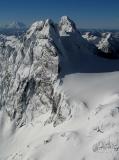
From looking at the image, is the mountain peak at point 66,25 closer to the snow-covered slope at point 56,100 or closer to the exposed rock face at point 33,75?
the snow-covered slope at point 56,100

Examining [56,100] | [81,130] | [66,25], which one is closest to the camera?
[81,130]

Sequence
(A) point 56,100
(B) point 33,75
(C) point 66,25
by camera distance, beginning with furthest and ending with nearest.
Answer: (C) point 66,25 < (B) point 33,75 < (A) point 56,100

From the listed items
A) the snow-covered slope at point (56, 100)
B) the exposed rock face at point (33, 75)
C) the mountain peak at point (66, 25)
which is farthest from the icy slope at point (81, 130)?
the mountain peak at point (66, 25)

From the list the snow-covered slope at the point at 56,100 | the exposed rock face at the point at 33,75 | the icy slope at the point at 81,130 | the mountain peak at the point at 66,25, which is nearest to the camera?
the icy slope at the point at 81,130

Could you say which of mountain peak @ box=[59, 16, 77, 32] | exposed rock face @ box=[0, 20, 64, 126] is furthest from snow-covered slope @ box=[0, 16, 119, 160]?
mountain peak @ box=[59, 16, 77, 32]

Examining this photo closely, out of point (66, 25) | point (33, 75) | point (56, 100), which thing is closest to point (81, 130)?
point (56, 100)

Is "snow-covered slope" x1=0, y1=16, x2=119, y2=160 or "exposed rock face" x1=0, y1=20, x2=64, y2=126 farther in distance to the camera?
"exposed rock face" x1=0, y1=20, x2=64, y2=126

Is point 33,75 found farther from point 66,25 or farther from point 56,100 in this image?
point 66,25

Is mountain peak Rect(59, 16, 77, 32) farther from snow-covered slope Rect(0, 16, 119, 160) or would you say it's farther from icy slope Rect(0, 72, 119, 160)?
icy slope Rect(0, 72, 119, 160)

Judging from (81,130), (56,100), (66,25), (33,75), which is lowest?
(56,100)

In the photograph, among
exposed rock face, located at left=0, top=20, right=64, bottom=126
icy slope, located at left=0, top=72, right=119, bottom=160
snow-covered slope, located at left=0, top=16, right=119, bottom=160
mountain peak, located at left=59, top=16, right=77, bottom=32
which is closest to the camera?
icy slope, located at left=0, top=72, right=119, bottom=160
